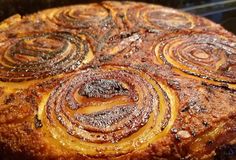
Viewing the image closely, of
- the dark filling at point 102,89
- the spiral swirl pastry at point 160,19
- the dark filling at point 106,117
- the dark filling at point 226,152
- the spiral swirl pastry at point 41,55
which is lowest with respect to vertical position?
the dark filling at point 226,152

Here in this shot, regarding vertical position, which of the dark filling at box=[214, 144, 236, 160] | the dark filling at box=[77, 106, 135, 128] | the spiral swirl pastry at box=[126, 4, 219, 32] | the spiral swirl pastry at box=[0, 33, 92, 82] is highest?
the spiral swirl pastry at box=[126, 4, 219, 32]

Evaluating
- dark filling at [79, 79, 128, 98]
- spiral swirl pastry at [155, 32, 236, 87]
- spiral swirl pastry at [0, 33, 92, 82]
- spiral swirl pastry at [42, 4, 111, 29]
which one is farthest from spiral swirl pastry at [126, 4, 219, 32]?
dark filling at [79, 79, 128, 98]

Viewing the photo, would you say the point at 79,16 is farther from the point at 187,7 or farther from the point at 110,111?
the point at 187,7

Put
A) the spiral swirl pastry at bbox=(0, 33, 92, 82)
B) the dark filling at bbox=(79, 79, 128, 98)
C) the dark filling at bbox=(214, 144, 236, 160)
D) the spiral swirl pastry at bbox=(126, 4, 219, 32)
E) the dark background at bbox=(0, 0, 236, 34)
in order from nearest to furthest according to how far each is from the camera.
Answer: the dark filling at bbox=(214, 144, 236, 160) < the dark filling at bbox=(79, 79, 128, 98) < the spiral swirl pastry at bbox=(0, 33, 92, 82) < the spiral swirl pastry at bbox=(126, 4, 219, 32) < the dark background at bbox=(0, 0, 236, 34)

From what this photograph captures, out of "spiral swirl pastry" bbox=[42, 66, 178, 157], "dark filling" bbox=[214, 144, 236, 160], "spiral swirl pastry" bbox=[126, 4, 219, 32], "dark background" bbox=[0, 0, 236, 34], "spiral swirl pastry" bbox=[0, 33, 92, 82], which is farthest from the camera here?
"dark background" bbox=[0, 0, 236, 34]

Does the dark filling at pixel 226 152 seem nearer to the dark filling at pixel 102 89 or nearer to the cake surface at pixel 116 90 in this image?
the cake surface at pixel 116 90

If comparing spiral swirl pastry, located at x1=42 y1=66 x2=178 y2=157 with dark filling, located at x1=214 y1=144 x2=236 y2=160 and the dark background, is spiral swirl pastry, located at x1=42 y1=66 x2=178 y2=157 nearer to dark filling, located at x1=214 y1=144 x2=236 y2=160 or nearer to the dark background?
dark filling, located at x1=214 y1=144 x2=236 y2=160

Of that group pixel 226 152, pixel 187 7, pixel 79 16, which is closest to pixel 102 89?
pixel 226 152

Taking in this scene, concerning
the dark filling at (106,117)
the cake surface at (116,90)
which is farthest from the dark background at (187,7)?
the dark filling at (106,117)
